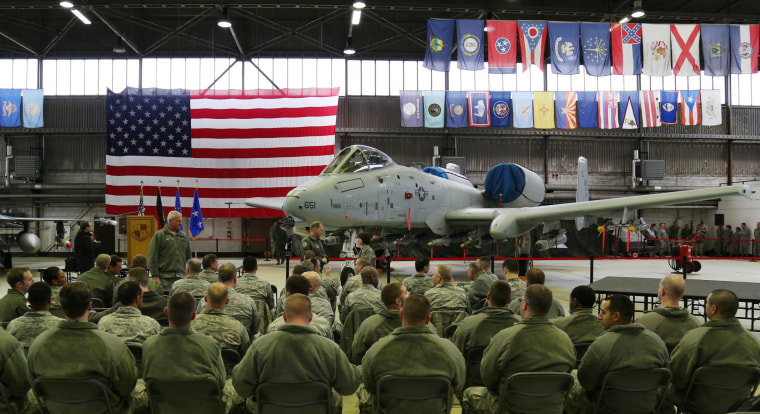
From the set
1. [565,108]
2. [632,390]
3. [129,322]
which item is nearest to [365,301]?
[129,322]

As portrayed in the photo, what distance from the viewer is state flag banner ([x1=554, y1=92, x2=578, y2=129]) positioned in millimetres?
22531

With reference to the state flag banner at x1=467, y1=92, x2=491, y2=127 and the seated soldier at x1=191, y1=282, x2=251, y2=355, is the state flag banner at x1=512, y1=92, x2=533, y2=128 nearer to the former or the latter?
the state flag banner at x1=467, y1=92, x2=491, y2=127

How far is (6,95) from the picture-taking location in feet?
74.2

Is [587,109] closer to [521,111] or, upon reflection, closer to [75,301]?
[521,111]

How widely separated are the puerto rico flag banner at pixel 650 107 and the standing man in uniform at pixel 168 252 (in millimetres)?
21324

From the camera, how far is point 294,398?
2893mm

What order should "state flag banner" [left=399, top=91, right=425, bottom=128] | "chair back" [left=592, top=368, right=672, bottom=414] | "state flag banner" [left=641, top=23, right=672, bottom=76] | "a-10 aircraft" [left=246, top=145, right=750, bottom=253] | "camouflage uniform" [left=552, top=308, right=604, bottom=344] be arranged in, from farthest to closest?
"state flag banner" [left=399, top=91, right=425, bottom=128] < "state flag banner" [left=641, top=23, right=672, bottom=76] < "a-10 aircraft" [left=246, top=145, right=750, bottom=253] < "camouflage uniform" [left=552, top=308, right=604, bottom=344] < "chair back" [left=592, top=368, right=672, bottom=414]

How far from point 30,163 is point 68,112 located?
2869mm

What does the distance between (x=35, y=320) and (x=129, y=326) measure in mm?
722

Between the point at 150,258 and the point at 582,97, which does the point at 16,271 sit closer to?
the point at 150,258

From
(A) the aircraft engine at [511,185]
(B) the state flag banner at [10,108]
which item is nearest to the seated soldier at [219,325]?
(A) the aircraft engine at [511,185]

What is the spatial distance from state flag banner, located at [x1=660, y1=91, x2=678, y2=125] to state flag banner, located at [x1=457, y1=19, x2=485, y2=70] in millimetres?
10478

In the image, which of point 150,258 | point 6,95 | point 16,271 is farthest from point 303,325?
point 6,95

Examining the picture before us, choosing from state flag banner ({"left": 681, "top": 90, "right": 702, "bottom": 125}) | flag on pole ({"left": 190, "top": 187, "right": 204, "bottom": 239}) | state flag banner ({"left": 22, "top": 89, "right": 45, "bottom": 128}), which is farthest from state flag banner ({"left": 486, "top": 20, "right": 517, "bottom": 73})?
state flag banner ({"left": 22, "top": 89, "right": 45, "bottom": 128})
